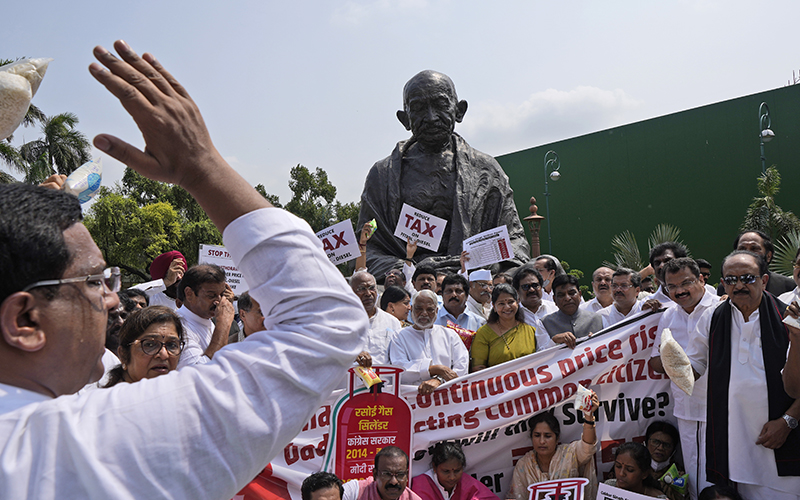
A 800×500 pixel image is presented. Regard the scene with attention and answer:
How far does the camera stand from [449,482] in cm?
458

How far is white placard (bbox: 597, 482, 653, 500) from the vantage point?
13.4 ft

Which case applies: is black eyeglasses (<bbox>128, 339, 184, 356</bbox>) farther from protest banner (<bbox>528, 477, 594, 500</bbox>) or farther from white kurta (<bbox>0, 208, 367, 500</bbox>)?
protest banner (<bbox>528, 477, 594, 500</bbox>)

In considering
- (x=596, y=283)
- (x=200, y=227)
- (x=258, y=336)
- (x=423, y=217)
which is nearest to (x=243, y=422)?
(x=258, y=336)

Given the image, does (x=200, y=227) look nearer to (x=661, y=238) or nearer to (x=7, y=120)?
(x=661, y=238)

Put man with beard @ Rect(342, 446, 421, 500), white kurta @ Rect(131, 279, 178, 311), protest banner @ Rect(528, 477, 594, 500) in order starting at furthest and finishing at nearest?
white kurta @ Rect(131, 279, 178, 311), protest banner @ Rect(528, 477, 594, 500), man with beard @ Rect(342, 446, 421, 500)

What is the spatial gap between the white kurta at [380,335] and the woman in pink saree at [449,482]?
39.1 inches

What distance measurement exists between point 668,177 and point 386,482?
64.3 feet

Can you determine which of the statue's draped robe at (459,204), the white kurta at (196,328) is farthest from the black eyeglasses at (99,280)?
the statue's draped robe at (459,204)

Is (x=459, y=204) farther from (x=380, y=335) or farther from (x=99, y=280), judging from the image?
(x=99, y=280)

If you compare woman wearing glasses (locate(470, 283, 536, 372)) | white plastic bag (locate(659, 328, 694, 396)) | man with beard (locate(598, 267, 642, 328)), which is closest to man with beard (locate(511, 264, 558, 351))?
woman wearing glasses (locate(470, 283, 536, 372))

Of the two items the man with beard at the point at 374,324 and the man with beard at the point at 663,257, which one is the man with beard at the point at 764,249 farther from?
the man with beard at the point at 374,324

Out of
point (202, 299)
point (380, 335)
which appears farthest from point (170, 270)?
point (380, 335)

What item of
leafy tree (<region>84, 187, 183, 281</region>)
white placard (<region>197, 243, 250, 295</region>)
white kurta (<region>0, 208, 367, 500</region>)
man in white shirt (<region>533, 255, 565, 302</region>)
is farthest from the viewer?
leafy tree (<region>84, 187, 183, 281</region>)

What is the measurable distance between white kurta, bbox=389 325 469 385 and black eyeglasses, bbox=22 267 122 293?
404 cm
